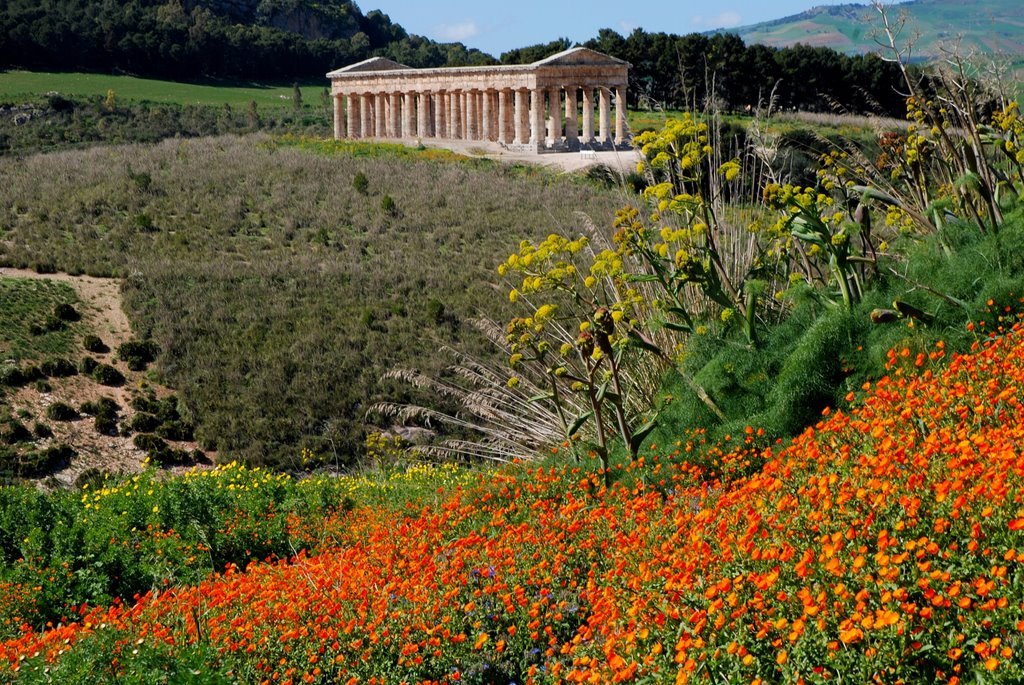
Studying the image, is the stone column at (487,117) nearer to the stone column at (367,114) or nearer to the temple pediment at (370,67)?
the temple pediment at (370,67)

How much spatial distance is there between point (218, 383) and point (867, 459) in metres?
20.0

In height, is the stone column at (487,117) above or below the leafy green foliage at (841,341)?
above

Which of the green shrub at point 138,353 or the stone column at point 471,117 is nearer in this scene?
the green shrub at point 138,353

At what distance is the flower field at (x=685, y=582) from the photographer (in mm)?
4262

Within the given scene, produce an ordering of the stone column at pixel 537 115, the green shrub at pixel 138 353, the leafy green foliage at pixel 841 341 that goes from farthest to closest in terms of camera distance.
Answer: the stone column at pixel 537 115
the green shrub at pixel 138 353
the leafy green foliage at pixel 841 341

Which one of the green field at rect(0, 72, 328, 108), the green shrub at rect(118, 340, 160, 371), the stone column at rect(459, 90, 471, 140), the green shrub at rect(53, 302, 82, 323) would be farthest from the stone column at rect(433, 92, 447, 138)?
the green shrub at rect(118, 340, 160, 371)

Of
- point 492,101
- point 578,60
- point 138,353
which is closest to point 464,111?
point 492,101

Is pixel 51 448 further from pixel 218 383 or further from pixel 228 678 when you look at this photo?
pixel 228 678

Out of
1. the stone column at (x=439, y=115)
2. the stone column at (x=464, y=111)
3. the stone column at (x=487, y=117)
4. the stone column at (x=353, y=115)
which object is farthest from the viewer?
the stone column at (x=353, y=115)

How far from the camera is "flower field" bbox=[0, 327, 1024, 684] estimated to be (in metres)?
4.26

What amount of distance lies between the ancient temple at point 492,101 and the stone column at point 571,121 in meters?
0.05

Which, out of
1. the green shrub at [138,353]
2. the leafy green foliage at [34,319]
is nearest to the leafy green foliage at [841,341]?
the green shrub at [138,353]

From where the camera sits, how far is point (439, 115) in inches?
2347

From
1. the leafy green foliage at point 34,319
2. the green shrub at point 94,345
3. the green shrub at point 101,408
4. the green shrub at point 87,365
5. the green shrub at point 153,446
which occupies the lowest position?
the green shrub at point 153,446
